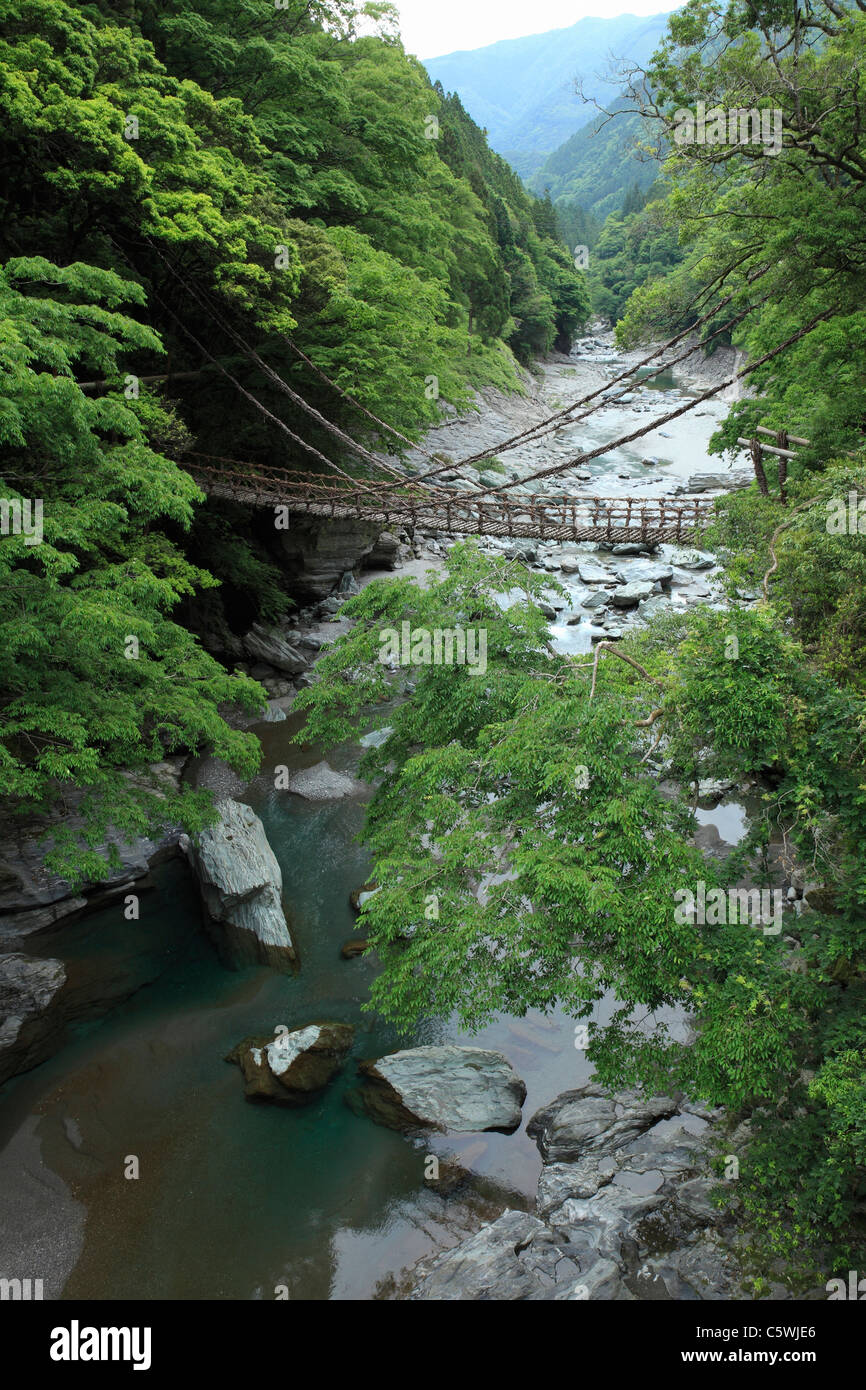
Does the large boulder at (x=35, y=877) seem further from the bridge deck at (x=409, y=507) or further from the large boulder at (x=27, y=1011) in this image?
the bridge deck at (x=409, y=507)

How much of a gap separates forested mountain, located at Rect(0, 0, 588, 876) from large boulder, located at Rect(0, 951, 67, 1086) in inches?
75.5

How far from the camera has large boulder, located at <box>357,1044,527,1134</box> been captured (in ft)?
21.3

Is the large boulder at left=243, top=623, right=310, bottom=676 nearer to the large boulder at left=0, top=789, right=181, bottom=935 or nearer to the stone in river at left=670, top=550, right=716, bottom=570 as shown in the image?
the large boulder at left=0, top=789, right=181, bottom=935

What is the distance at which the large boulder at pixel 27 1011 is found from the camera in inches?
269

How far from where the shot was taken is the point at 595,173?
11631 centimetres

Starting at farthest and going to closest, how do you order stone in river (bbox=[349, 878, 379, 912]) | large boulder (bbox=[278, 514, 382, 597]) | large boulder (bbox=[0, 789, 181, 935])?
large boulder (bbox=[278, 514, 382, 597]) → stone in river (bbox=[349, 878, 379, 912]) → large boulder (bbox=[0, 789, 181, 935])

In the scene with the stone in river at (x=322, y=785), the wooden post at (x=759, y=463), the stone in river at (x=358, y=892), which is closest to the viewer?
the wooden post at (x=759, y=463)

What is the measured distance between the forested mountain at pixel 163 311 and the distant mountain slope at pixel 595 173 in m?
88.5

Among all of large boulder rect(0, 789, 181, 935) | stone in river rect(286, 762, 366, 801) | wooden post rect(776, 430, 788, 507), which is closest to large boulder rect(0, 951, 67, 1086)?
large boulder rect(0, 789, 181, 935)

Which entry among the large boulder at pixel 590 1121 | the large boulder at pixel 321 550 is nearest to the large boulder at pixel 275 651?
the large boulder at pixel 321 550

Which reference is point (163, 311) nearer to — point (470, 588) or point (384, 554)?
point (384, 554)

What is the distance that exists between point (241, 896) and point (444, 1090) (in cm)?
320

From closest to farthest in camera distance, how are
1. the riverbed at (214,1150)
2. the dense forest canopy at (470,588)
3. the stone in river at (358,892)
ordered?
the dense forest canopy at (470,588) → the riverbed at (214,1150) → the stone in river at (358,892)

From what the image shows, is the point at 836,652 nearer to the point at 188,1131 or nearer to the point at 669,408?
the point at 188,1131
